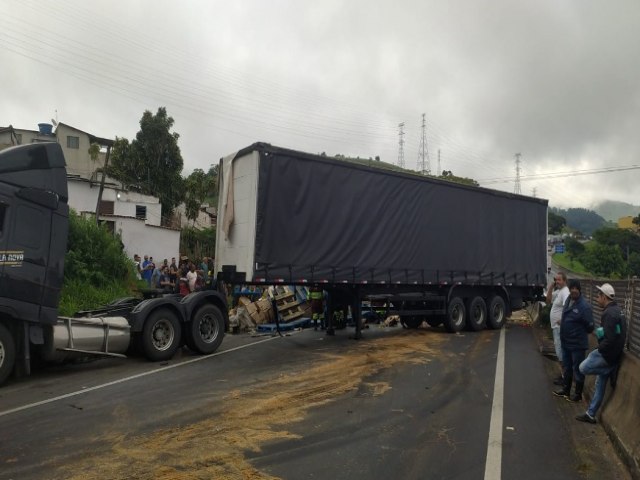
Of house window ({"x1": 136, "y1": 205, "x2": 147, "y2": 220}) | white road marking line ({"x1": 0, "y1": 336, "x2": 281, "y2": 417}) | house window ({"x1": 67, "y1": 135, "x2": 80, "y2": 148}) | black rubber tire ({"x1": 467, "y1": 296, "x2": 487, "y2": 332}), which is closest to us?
white road marking line ({"x1": 0, "y1": 336, "x2": 281, "y2": 417})

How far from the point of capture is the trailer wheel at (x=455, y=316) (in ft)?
46.7

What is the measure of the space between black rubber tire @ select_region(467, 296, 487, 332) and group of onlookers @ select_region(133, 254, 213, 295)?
7421 millimetres

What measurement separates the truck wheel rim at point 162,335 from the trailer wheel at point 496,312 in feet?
32.4

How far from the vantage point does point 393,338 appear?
507 inches

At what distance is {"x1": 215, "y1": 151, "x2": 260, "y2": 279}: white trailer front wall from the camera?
1014 centimetres

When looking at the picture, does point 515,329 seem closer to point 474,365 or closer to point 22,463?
point 474,365

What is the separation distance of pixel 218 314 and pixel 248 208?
221 cm

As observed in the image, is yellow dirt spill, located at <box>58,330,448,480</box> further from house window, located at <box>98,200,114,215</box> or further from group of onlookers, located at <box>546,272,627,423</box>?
house window, located at <box>98,200,114,215</box>

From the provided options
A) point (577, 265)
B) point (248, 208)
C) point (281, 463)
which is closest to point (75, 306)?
point (248, 208)

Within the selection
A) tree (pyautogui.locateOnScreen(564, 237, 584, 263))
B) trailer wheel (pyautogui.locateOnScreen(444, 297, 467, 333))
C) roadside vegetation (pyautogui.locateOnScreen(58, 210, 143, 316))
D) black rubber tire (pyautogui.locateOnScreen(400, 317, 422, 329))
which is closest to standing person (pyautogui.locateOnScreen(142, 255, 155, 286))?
roadside vegetation (pyautogui.locateOnScreen(58, 210, 143, 316))

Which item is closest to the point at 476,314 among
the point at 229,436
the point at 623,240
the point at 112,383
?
Result: the point at 112,383

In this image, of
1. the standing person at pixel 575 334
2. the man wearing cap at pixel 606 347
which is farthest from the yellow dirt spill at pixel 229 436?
the man wearing cap at pixel 606 347

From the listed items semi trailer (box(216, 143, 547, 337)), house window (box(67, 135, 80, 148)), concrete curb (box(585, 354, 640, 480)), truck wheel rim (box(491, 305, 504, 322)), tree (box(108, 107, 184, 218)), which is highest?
house window (box(67, 135, 80, 148))

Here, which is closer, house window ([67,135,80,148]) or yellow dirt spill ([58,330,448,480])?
yellow dirt spill ([58,330,448,480])
